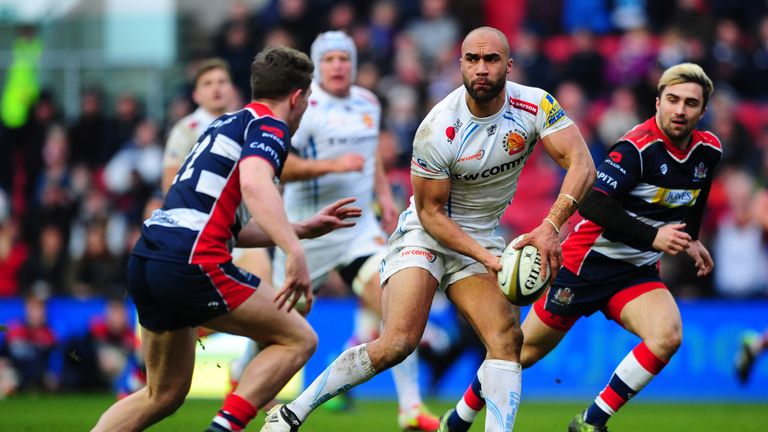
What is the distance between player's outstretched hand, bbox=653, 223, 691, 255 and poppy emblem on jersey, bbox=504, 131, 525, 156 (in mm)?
1180

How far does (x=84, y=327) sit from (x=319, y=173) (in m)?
7.74

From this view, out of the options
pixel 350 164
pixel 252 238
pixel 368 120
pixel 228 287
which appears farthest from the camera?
pixel 368 120

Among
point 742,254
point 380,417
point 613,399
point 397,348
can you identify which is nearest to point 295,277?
point 397,348

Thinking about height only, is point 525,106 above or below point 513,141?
above

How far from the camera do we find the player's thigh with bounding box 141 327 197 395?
23.3 ft

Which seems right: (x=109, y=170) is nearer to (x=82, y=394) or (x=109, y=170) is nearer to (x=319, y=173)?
(x=82, y=394)

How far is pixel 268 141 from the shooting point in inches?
268

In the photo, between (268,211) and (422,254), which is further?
(422,254)

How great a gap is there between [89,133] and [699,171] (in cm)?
1275

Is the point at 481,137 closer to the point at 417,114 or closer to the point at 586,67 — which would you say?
the point at 417,114

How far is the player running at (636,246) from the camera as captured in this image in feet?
27.4

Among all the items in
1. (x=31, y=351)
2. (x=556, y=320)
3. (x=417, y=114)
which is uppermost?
(x=417, y=114)

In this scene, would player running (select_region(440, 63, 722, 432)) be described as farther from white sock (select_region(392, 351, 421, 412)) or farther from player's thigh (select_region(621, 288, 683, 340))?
white sock (select_region(392, 351, 421, 412))

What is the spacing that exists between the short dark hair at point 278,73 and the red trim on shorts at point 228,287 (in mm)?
1100
